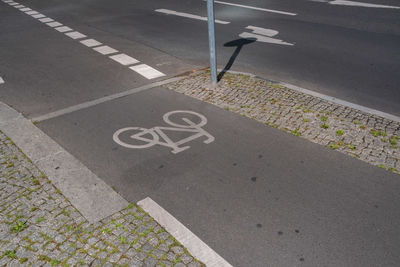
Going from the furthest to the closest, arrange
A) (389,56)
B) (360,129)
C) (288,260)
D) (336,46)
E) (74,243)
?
(336,46)
(389,56)
(360,129)
(74,243)
(288,260)

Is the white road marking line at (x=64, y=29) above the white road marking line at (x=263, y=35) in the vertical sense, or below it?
above

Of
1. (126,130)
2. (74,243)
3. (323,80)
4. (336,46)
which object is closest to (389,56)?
(336,46)

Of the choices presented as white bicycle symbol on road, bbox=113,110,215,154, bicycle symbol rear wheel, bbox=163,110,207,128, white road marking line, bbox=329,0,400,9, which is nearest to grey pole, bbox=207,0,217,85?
bicycle symbol rear wheel, bbox=163,110,207,128

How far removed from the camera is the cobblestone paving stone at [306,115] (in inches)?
235

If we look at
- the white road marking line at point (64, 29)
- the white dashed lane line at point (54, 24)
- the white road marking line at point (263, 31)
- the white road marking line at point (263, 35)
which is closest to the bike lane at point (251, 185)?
the white road marking line at point (263, 35)

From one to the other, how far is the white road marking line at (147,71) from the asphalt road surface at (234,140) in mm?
88

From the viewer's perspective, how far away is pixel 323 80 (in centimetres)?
873

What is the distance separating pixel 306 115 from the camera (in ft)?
23.2

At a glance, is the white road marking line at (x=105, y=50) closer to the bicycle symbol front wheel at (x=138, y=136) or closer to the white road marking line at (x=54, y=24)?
the white road marking line at (x=54, y=24)

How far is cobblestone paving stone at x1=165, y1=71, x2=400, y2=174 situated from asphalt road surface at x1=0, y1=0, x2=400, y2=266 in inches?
11.9

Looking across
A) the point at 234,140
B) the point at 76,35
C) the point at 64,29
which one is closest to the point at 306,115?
the point at 234,140

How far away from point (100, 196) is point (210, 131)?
245 centimetres

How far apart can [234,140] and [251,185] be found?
52.3 inches

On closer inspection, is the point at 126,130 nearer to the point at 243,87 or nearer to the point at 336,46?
the point at 243,87
